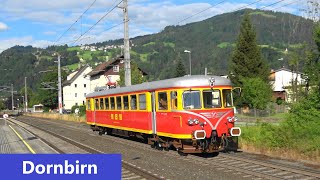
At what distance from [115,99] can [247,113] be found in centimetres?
2184

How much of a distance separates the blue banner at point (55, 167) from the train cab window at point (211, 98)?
10634 mm

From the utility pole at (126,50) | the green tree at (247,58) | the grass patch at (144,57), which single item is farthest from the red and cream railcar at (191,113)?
the grass patch at (144,57)

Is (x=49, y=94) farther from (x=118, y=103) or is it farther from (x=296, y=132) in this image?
(x=296, y=132)

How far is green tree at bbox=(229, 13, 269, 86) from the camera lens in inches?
2226

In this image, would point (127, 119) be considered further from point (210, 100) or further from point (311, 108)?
point (311, 108)

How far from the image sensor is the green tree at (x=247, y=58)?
5653cm

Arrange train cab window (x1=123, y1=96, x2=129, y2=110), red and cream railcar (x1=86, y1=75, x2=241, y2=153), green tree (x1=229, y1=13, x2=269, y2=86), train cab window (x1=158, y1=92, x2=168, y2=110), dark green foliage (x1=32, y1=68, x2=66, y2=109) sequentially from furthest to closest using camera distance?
1. dark green foliage (x1=32, y1=68, x2=66, y2=109)
2. green tree (x1=229, y1=13, x2=269, y2=86)
3. train cab window (x1=123, y1=96, x2=129, y2=110)
4. train cab window (x1=158, y1=92, x2=168, y2=110)
5. red and cream railcar (x1=86, y1=75, x2=241, y2=153)

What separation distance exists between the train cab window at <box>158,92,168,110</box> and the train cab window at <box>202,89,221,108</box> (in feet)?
4.97

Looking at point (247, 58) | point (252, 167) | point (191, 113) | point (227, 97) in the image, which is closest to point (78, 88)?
point (247, 58)

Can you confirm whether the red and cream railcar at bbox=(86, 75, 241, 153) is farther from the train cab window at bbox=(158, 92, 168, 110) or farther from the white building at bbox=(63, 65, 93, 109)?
the white building at bbox=(63, 65, 93, 109)

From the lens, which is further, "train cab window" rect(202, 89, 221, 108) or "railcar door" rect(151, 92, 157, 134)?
"railcar door" rect(151, 92, 157, 134)

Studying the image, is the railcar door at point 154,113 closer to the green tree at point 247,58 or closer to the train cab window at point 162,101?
the train cab window at point 162,101

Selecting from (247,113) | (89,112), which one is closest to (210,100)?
(89,112)

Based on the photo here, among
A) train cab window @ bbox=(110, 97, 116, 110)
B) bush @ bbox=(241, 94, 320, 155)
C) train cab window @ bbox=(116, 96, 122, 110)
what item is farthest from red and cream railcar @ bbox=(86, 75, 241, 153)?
train cab window @ bbox=(110, 97, 116, 110)
